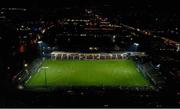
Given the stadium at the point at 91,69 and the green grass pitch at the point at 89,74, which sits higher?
the stadium at the point at 91,69

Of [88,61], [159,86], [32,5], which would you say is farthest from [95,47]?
[159,86]

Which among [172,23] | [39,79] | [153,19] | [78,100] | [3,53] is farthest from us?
[153,19]

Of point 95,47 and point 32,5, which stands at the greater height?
point 32,5

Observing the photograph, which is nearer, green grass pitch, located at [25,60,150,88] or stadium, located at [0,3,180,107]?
stadium, located at [0,3,180,107]

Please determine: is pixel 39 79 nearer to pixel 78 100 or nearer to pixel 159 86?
pixel 78 100

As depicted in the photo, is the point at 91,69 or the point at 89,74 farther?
the point at 91,69

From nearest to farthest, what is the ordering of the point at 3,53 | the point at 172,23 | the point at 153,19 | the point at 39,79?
the point at 39,79
the point at 3,53
the point at 172,23
the point at 153,19

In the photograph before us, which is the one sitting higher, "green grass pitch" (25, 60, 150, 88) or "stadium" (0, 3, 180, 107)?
"stadium" (0, 3, 180, 107)

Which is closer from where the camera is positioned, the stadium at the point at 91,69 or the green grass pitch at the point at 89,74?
the stadium at the point at 91,69
